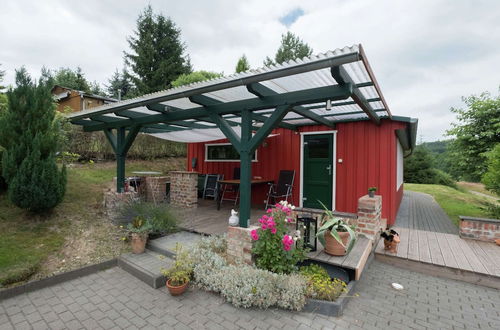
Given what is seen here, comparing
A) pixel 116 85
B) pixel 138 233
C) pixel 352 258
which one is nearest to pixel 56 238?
pixel 138 233

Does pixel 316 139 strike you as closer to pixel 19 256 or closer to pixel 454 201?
pixel 19 256

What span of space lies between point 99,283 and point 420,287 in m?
4.16

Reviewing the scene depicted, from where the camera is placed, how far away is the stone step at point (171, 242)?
12.5 feet

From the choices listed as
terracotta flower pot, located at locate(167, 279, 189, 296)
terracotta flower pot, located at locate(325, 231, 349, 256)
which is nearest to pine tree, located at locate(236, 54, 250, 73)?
terracotta flower pot, located at locate(325, 231, 349, 256)

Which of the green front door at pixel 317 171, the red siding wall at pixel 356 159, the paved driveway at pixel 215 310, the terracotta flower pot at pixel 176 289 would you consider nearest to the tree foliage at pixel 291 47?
the red siding wall at pixel 356 159

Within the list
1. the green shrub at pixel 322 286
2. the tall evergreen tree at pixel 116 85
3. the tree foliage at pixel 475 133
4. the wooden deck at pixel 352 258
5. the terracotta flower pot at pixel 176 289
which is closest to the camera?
the green shrub at pixel 322 286

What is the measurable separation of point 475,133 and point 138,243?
31.7ft

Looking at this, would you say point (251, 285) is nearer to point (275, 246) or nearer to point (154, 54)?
point (275, 246)

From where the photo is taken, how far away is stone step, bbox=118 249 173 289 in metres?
3.14

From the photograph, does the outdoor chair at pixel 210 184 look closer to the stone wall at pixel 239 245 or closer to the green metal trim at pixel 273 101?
the green metal trim at pixel 273 101

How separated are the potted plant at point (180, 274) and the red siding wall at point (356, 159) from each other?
145 inches

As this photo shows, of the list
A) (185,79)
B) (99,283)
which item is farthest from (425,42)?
(185,79)

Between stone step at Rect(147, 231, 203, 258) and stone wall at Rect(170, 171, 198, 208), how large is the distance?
181 cm

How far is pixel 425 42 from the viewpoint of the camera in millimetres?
7340
